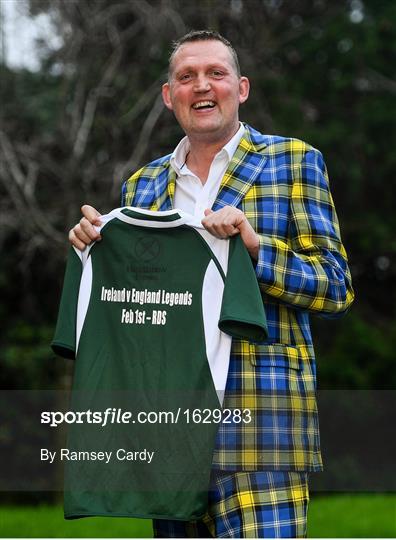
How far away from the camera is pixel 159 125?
398 inches

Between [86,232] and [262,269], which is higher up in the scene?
[86,232]

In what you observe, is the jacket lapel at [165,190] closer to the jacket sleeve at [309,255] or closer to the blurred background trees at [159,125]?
the jacket sleeve at [309,255]

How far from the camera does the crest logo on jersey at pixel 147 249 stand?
A: 3.01 meters

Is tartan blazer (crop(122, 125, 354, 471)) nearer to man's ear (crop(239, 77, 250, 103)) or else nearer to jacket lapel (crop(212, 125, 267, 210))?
jacket lapel (crop(212, 125, 267, 210))

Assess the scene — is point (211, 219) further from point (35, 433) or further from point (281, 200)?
point (35, 433)

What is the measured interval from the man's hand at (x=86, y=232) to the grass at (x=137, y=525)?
4.31 meters

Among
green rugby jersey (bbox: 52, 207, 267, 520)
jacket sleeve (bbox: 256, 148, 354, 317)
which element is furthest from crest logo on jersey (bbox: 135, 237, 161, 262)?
jacket sleeve (bbox: 256, 148, 354, 317)

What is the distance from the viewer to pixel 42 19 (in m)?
9.89

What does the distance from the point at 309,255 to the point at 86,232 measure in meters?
0.69

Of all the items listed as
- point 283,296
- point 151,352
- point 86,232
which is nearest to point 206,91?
point 86,232

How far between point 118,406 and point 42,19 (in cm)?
766

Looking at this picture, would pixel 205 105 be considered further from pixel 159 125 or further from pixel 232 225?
pixel 159 125

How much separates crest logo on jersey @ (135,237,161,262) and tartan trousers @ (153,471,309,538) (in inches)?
26.4

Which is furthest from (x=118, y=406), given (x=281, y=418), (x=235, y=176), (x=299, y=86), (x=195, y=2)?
(x=299, y=86)
